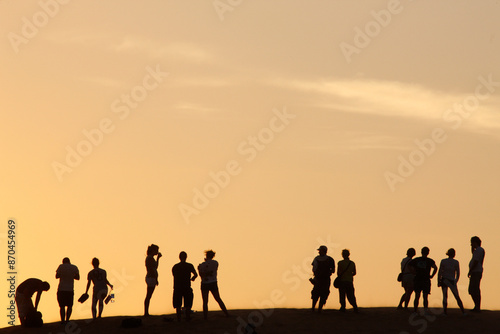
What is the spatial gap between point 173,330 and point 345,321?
4.86 metres

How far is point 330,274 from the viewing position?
30047mm

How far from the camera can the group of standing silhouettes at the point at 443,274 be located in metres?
28.9

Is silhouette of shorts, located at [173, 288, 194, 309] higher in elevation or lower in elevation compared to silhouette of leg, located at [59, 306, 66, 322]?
Result: higher

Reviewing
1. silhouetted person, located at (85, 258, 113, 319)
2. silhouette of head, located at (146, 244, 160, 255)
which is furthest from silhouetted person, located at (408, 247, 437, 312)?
silhouetted person, located at (85, 258, 113, 319)

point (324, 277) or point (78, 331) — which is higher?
point (324, 277)

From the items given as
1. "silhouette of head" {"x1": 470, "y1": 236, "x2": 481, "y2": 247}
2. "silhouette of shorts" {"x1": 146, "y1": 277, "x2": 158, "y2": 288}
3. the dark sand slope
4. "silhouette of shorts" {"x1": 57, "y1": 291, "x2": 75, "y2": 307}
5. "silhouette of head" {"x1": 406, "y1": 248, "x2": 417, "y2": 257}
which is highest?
"silhouette of head" {"x1": 470, "y1": 236, "x2": 481, "y2": 247}

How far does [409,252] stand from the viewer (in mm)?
30125

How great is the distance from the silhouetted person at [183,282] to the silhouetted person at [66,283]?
2.86 m

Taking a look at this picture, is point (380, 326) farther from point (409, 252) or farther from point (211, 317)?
point (211, 317)

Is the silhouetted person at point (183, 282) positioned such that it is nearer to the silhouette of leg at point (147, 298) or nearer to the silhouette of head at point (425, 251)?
the silhouette of leg at point (147, 298)

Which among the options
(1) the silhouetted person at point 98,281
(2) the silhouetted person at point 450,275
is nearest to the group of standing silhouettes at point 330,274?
(2) the silhouetted person at point 450,275

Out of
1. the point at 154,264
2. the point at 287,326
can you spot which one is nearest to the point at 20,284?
the point at 154,264

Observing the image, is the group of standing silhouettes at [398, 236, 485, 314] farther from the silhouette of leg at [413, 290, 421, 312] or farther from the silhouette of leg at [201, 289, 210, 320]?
the silhouette of leg at [201, 289, 210, 320]

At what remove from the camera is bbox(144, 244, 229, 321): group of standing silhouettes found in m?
29.5
